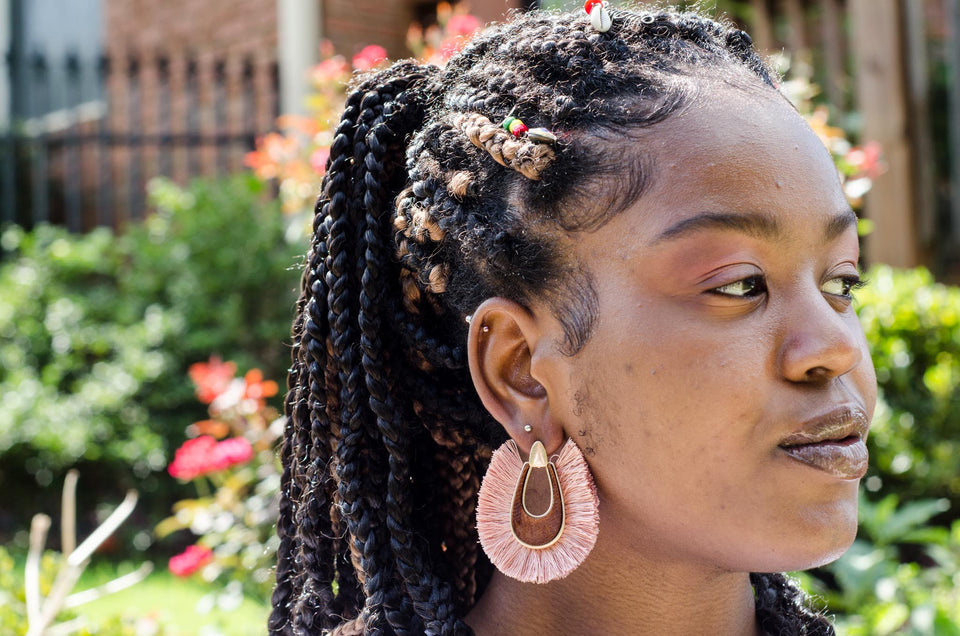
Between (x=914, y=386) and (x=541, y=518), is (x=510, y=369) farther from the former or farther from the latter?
(x=914, y=386)

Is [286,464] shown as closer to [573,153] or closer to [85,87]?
[573,153]

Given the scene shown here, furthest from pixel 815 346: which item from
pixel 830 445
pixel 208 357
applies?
pixel 208 357

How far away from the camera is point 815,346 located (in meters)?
1.55

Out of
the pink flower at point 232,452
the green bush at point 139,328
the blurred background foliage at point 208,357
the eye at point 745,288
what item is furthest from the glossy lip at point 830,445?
the green bush at point 139,328

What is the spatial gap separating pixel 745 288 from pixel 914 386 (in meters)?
3.32

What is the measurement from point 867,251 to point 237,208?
4100 millimetres

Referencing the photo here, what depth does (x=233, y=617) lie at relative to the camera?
15.0 ft

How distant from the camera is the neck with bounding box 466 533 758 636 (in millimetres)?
1781

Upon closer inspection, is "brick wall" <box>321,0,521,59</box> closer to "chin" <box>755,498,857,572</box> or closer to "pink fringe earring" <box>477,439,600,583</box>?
"pink fringe earring" <box>477,439,600,583</box>

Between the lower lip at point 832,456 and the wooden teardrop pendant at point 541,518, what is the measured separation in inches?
14.9

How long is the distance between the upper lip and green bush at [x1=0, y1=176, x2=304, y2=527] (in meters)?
4.97

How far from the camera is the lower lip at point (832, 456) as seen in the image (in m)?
1.55

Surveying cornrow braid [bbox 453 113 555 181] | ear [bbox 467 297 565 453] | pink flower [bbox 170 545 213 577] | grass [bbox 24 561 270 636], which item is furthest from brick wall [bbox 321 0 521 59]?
ear [bbox 467 297 565 453]

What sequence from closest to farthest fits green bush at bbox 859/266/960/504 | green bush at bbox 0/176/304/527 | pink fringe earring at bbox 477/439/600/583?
pink fringe earring at bbox 477/439/600/583, green bush at bbox 859/266/960/504, green bush at bbox 0/176/304/527
